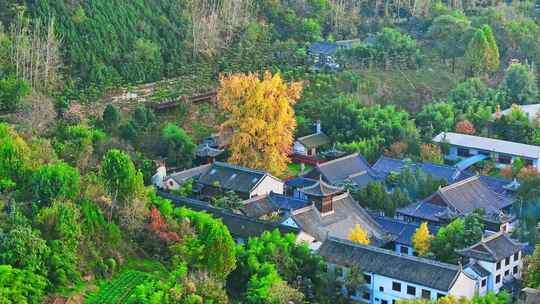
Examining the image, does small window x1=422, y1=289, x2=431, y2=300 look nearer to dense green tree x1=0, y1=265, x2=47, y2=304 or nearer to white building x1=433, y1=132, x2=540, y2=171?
dense green tree x1=0, y1=265, x2=47, y2=304

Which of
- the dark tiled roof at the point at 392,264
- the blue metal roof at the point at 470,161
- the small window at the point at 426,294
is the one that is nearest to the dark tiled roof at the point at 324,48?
→ the blue metal roof at the point at 470,161

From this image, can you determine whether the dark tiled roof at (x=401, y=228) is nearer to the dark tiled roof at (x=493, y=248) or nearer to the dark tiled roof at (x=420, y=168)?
the dark tiled roof at (x=493, y=248)

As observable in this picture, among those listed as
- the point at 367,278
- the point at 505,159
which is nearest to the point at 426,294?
the point at 367,278

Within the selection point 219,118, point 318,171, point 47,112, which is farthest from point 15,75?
point 318,171

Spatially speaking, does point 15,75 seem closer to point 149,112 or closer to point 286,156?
point 149,112

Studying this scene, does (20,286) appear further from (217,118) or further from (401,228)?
(217,118)

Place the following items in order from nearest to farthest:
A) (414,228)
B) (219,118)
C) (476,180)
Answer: (414,228) → (476,180) → (219,118)

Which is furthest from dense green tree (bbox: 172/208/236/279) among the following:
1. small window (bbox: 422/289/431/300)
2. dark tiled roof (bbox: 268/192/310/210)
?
dark tiled roof (bbox: 268/192/310/210)
